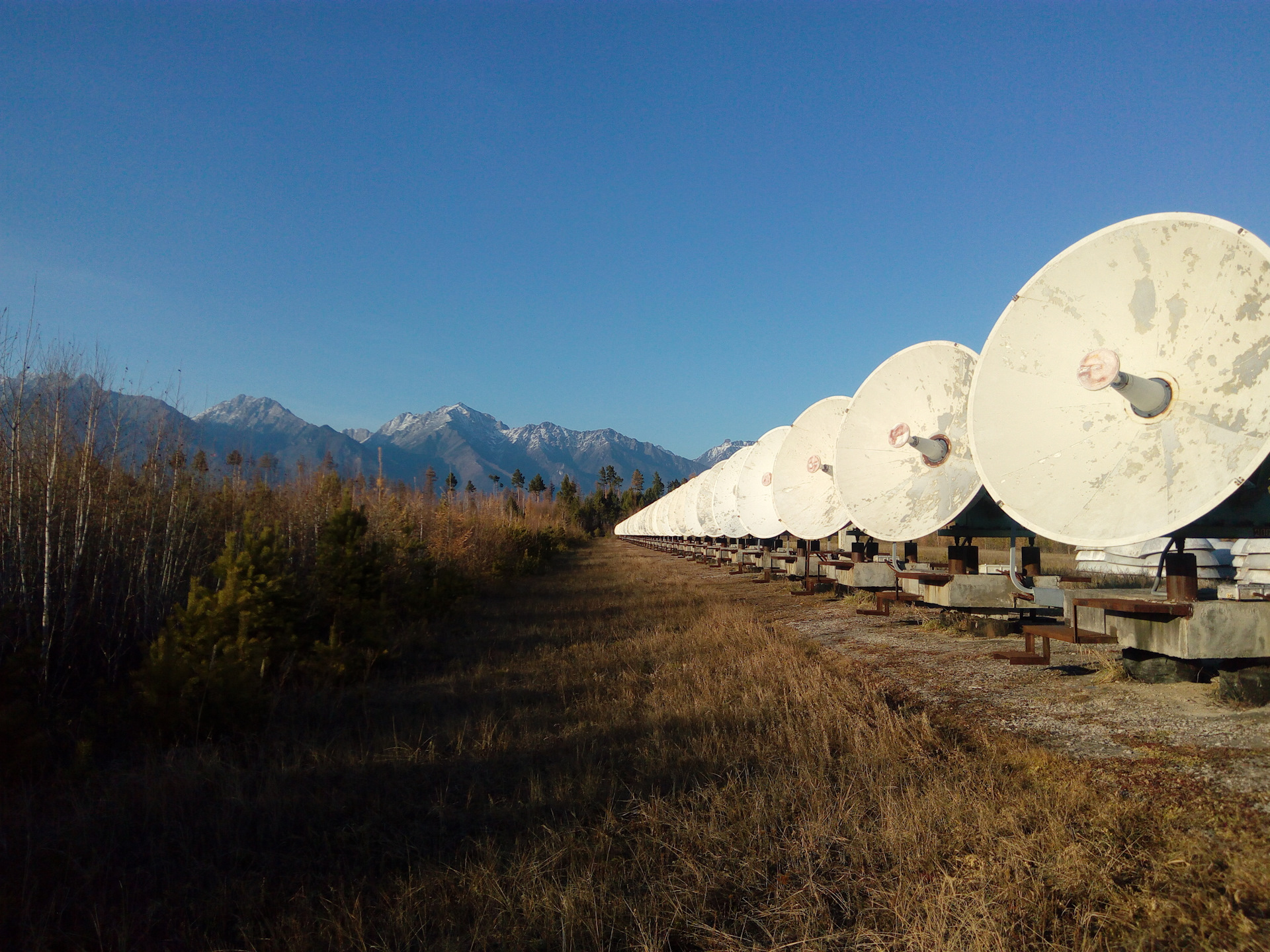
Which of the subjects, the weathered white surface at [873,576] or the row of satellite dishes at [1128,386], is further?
the weathered white surface at [873,576]

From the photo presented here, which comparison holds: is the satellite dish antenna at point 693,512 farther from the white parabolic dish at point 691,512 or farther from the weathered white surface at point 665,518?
the weathered white surface at point 665,518

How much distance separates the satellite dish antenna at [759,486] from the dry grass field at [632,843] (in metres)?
17.2

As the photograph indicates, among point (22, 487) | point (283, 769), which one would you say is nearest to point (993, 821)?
point (283, 769)

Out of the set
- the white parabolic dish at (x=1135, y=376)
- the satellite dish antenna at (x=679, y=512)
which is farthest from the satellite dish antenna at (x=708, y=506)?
the white parabolic dish at (x=1135, y=376)

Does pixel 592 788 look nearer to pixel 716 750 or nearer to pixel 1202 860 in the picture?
pixel 716 750

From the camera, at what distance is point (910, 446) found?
1141 cm

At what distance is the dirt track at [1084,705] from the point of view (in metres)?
4.25

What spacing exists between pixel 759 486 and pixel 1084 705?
18.2 m

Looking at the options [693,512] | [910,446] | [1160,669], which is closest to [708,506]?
[693,512]

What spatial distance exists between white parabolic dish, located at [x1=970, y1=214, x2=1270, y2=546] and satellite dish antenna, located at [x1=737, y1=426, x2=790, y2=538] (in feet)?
49.8

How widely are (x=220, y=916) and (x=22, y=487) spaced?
529 centimetres

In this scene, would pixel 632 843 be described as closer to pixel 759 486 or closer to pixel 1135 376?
pixel 1135 376

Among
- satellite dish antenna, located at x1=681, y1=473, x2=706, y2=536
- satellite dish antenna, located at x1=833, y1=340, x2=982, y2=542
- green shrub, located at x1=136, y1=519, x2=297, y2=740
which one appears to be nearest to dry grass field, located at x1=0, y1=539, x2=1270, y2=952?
green shrub, located at x1=136, y1=519, x2=297, y2=740

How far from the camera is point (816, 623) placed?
12086 mm
